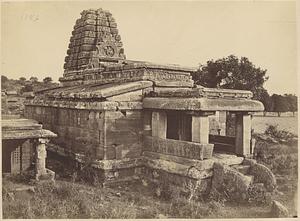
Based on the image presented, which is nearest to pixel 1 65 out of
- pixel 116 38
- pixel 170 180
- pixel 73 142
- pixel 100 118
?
pixel 100 118

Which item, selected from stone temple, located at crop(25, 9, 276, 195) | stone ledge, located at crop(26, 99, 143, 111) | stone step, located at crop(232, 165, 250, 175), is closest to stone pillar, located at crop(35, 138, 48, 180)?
stone temple, located at crop(25, 9, 276, 195)

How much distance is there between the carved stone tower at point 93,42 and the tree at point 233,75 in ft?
23.1

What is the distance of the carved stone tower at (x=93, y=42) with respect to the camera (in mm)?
10633

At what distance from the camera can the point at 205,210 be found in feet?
19.3

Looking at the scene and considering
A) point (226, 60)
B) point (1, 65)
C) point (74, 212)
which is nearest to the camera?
point (74, 212)

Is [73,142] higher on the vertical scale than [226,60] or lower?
lower

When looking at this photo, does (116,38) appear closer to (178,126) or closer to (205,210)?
(178,126)

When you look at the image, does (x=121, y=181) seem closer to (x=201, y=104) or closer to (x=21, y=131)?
(x=21, y=131)

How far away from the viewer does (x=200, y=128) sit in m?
6.55

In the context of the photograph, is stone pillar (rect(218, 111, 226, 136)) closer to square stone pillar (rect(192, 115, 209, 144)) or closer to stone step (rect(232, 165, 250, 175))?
stone step (rect(232, 165, 250, 175))

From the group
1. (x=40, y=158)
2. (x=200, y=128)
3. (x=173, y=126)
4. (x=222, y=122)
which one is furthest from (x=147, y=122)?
(x=222, y=122)

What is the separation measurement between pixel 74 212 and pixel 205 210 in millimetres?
2110

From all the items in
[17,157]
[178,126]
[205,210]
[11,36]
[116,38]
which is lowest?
[205,210]

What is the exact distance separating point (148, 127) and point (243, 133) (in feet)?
6.55
